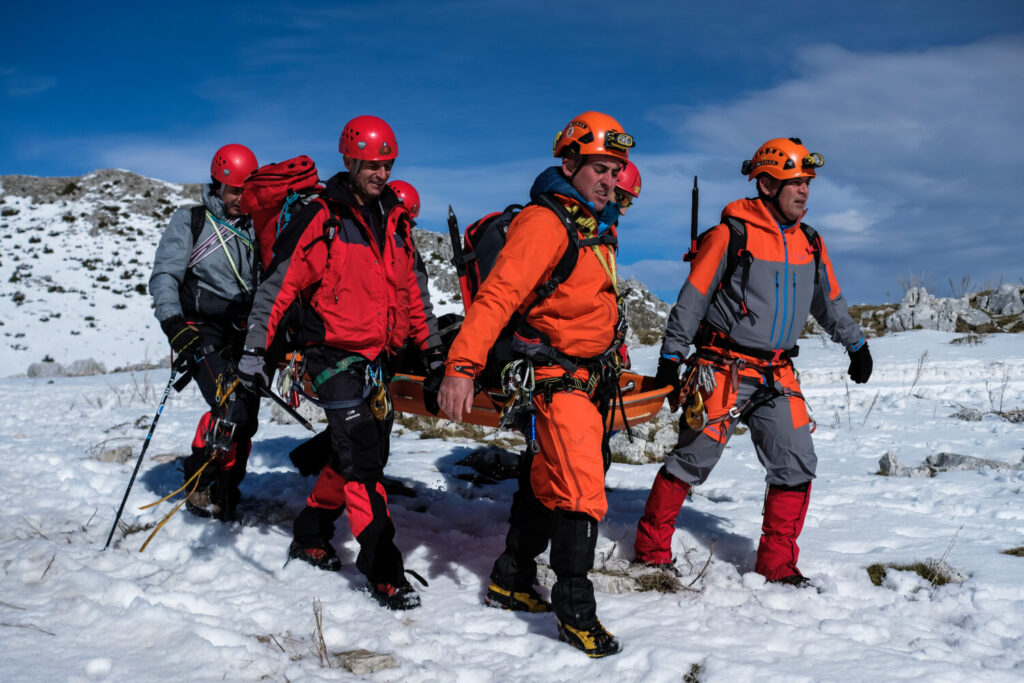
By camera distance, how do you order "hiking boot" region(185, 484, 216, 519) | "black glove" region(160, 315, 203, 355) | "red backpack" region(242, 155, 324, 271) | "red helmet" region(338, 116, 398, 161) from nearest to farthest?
"red helmet" region(338, 116, 398, 161)
"red backpack" region(242, 155, 324, 271)
"black glove" region(160, 315, 203, 355)
"hiking boot" region(185, 484, 216, 519)

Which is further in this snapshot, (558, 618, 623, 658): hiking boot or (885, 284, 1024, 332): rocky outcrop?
(885, 284, 1024, 332): rocky outcrop

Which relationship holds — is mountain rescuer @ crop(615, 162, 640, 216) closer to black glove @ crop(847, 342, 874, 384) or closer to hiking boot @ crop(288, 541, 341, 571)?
black glove @ crop(847, 342, 874, 384)

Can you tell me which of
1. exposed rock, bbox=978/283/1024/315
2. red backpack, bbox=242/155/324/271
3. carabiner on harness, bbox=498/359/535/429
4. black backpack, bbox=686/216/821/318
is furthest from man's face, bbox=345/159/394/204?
exposed rock, bbox=978/283/1024/315

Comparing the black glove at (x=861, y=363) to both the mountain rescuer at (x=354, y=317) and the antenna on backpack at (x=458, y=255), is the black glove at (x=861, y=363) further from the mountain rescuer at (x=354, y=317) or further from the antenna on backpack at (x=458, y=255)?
the mountain rescuer at (x=354, y=317)

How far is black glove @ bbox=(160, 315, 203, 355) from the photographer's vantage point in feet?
17.2

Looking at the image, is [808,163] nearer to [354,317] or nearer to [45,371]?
[354,317]

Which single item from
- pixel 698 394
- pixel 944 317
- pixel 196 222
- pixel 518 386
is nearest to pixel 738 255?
pixel 698 394

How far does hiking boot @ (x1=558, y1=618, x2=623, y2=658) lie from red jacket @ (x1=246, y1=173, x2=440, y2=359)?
2041 millimetres

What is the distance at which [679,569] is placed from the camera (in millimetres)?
4902

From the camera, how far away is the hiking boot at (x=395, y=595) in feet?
14.0

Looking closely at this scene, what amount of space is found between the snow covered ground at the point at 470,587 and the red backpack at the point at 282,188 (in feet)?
7.08

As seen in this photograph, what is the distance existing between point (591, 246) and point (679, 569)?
94.4 inches

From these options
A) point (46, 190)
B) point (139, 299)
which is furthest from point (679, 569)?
point (46, 190)

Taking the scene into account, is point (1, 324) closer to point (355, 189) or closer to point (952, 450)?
point (355, 189)
